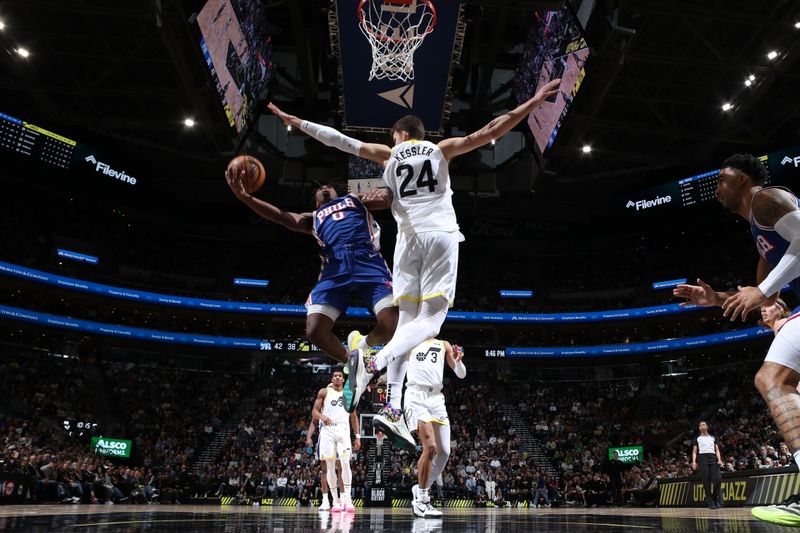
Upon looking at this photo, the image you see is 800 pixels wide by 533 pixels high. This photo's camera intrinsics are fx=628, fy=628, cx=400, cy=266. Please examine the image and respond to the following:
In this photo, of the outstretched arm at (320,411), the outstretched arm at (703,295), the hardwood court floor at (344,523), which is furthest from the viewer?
the outstretched arm at (320,411)

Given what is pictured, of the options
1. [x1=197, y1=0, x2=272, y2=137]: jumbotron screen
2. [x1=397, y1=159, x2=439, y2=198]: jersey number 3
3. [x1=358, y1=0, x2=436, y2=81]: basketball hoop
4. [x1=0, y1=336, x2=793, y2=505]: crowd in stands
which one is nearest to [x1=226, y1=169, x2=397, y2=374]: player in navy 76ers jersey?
[x1=397, y1=159, x2=439, y2=198]: jersey number 3

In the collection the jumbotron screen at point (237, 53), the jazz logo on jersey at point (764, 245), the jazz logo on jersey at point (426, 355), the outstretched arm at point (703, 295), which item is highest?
the jumbotron screen at point (237, 53)

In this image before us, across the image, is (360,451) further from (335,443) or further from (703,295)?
(703,295)

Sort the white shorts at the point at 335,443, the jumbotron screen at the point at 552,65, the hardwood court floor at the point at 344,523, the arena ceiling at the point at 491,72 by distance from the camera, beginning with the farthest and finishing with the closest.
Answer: the arena ceiling at the point at 491,72 < the jumbotron screen at the point at 552,65 < the white shorts at the point at 335,443 < the hardwood court floor at the point at 344,523

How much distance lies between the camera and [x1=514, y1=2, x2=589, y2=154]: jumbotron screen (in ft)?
42.5

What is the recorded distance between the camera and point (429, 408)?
7.35 meters

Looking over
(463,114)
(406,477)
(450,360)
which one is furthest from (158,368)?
(450,360)

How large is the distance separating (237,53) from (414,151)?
9.88 metres

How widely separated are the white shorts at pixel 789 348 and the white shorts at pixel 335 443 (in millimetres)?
7167

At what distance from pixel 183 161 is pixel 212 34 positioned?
18.5m

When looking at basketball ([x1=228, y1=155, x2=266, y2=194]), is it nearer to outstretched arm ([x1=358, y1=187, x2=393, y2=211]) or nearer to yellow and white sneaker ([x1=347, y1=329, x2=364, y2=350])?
outstretched arm ([x1=358, y1=187, x2=393, y2=211])

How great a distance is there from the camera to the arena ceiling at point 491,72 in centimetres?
1598

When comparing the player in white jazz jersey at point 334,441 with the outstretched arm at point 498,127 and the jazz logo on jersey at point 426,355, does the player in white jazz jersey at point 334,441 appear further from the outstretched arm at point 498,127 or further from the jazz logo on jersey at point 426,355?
the outstretched arm at point 498,127

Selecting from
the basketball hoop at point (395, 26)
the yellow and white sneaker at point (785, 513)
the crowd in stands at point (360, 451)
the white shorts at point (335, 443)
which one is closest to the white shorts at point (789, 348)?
the yellow and white sneaker at point (785, 513)
